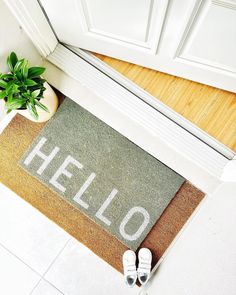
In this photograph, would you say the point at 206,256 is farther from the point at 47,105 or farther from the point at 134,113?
the point at 47,105

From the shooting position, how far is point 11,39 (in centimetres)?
149

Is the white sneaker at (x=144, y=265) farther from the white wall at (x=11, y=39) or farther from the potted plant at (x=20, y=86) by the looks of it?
the white wall at (x=11, y=39)

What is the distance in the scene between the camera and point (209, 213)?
1.46 m

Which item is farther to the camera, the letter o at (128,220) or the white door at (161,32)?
A: the letter o at (128,220)

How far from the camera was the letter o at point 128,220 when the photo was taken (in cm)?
175

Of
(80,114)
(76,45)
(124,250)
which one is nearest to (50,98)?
(80,114)

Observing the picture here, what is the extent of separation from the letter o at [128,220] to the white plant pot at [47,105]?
2.26 ft

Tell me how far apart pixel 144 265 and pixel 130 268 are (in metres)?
Answer: 0.07

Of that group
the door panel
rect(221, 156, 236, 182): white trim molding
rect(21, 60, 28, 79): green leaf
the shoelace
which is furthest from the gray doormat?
the door panel

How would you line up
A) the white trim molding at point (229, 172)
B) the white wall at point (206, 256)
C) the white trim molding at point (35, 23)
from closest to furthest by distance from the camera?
1. the white wall at point (206, 256)
2. the white trim molding at point (35, 23)
3. the white trim molding at point (229, 172)

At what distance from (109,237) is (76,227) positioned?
0.19 meters

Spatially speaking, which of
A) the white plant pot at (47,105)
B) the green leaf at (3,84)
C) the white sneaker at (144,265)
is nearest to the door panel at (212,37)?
the white plant pot at (47,105)

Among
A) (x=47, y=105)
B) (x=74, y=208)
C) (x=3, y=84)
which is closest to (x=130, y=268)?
(x=74, y=208)

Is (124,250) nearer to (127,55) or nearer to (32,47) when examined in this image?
(127,55)
